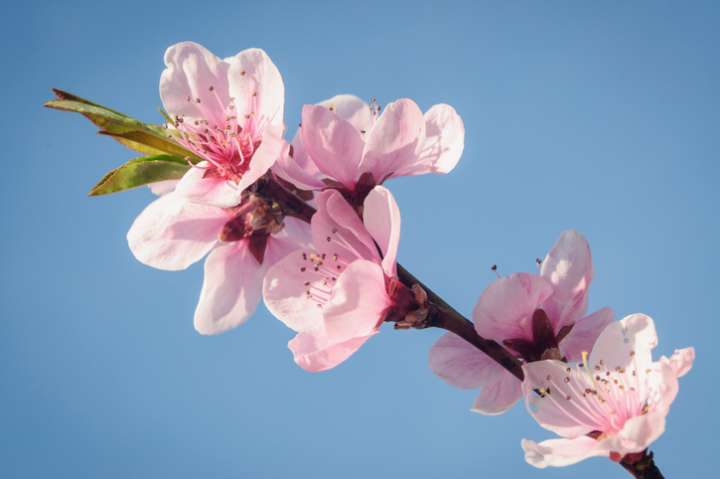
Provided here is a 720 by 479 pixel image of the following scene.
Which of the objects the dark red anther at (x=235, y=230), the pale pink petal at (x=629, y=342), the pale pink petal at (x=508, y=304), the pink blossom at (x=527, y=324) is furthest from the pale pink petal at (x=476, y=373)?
the dark red anther at (x=235, y=230)

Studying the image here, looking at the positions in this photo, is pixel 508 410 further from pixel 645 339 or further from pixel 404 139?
pixel 404 139

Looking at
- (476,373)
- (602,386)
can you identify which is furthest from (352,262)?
(602,386)

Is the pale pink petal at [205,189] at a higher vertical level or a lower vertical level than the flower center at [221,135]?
lower

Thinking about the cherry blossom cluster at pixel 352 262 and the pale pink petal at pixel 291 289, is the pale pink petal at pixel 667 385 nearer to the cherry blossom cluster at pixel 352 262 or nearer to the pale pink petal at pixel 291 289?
the cherry blossom cluster at pixel 352 262

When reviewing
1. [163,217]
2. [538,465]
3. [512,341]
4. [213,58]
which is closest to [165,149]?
[163,217]

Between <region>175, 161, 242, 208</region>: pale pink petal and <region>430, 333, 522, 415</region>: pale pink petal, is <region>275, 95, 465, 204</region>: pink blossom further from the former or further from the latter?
<region>430, 333, 522, 415</region>: pale pink petal

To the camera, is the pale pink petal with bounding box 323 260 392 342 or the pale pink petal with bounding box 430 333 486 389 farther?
the pale pink petal with bounding box 430 333 486 389

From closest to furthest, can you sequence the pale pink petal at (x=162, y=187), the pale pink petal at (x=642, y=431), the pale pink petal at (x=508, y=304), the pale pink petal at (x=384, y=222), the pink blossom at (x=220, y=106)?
1. the pale pink petal at (x=642, y=431)
2. the pale pink petal at (x=384, y=222)
3. the pale pink petal at (x=508, y=304)
4. the pink blossom at (x=220, y=106)
5. the pale pink petal at (x=162, y=187)

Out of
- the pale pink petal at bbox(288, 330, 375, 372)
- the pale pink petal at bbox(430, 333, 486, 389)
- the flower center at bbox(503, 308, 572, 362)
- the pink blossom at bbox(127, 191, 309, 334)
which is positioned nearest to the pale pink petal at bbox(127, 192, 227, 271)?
the pink blossom at bbox(127, 191, 309, 334)
